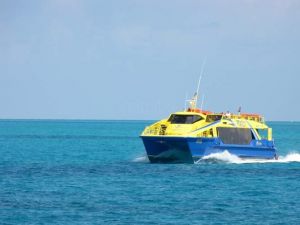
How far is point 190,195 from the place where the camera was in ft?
163

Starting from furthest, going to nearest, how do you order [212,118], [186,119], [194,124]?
[212,118], [186,119], [194,124]

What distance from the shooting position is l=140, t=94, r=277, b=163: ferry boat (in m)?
64.5

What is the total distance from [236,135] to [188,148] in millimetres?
4386

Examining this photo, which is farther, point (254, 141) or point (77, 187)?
point (254, 141)

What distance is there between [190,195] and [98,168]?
18761mm

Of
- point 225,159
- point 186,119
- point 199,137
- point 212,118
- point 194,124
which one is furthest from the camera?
point 225,159

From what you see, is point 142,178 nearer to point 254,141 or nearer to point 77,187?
point 77,187

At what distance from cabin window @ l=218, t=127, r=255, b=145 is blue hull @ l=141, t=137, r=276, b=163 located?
297mm

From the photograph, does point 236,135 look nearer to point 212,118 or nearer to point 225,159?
point 225,159

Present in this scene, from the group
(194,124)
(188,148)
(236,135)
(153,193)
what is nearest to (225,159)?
(236,135)

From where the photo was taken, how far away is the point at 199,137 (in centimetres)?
6406

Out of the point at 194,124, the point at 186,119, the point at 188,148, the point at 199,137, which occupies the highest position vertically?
the point at 186,119

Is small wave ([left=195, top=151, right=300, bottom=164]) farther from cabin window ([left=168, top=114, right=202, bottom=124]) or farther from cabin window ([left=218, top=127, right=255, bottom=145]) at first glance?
cabin window ([left=168, top=114, right=202, bottom=124])

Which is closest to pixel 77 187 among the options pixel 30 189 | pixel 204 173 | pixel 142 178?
pixel 30 189
